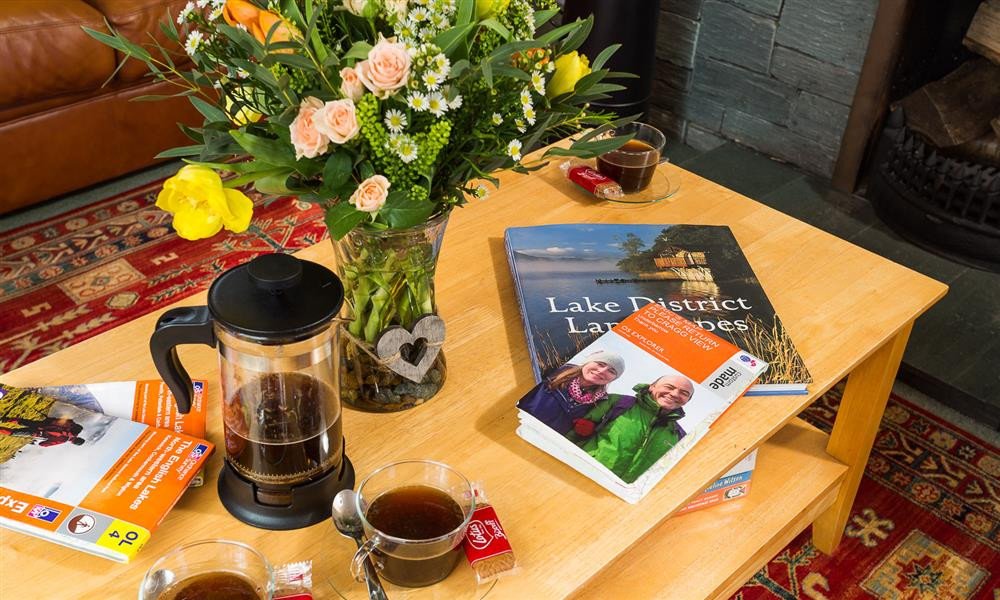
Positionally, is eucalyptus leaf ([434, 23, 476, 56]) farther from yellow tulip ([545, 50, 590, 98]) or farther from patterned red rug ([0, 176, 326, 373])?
patterned red rug ([0, 176, 326, 373])

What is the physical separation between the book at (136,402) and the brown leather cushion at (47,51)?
126cm

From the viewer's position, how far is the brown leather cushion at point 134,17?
7.05 feet

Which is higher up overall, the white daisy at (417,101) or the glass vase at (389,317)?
the white daisy at (417,101)

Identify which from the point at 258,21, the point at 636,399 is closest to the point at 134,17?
the point at 258,21

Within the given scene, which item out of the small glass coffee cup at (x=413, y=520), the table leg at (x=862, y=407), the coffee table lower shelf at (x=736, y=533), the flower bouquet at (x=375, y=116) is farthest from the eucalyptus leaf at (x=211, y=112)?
the table leg at (x=862, y=407)

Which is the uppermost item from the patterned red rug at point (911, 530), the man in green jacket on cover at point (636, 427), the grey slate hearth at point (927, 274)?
the man in green jacket on cover at point (636, 427)

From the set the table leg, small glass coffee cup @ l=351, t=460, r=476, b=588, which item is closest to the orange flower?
small glass coffee cup @ l=351, t=460, r=476, b=588

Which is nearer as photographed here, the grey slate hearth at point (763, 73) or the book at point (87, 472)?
the book at point (87, 472)

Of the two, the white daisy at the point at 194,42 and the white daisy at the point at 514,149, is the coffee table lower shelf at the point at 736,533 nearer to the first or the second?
the white daisy at the point at 514,149

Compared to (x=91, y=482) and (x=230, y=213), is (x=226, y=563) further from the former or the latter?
(x=230, y=213)

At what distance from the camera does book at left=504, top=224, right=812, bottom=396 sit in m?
1.12

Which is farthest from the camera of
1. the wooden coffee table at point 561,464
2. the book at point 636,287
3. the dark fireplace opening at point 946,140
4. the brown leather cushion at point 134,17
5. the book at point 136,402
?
the brown leather cushion at point 134,17

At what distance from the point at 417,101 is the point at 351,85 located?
55 mm

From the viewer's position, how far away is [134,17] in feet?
7.09
